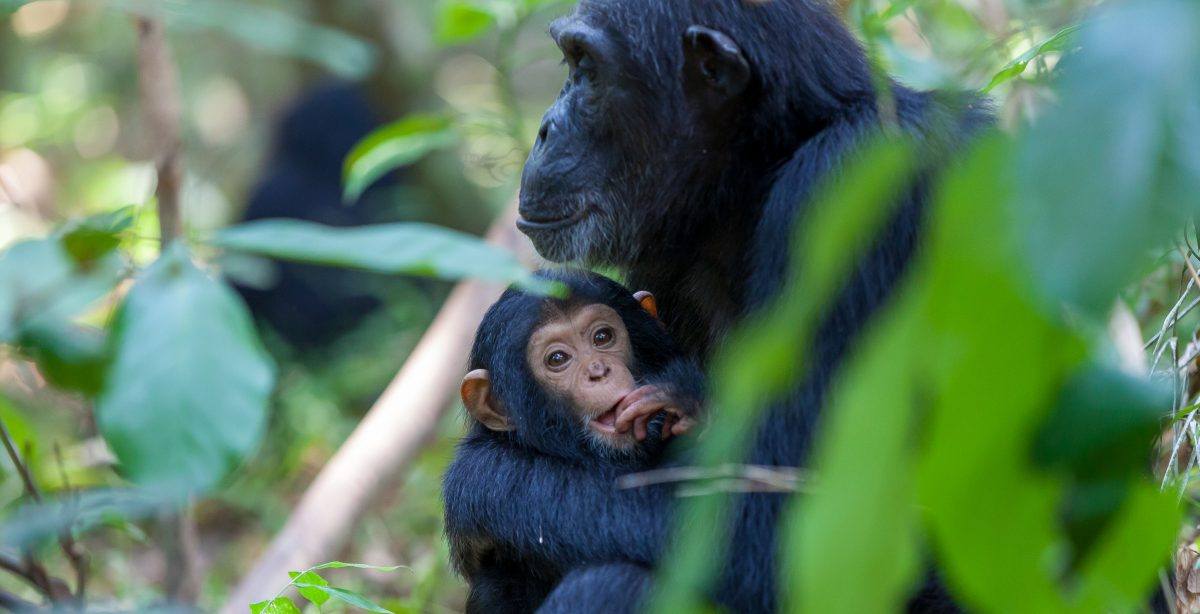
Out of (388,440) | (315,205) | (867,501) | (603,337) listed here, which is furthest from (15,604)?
(315,205)

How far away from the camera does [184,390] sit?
1.15 m

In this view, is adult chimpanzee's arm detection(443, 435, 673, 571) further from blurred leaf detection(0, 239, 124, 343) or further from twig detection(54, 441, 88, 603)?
blurred leaf detection(0, 239, 124, 343)

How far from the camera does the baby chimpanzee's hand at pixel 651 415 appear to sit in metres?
3.20

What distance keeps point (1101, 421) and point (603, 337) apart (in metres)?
2.68

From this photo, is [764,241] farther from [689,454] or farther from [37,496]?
[37,496]

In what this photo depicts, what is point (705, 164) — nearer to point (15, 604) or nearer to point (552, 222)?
point (552, 222)

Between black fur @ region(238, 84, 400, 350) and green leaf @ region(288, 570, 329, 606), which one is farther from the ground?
black fur @ region(238, 84, 400, 350)

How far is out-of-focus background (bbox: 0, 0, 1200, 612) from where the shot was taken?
7.67ft

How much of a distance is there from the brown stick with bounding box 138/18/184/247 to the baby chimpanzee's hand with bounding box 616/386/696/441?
124cm

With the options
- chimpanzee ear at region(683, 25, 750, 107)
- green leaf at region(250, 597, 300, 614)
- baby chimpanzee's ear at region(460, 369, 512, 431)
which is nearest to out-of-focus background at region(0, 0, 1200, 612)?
green leaf at region(250, 597, 300, 614)

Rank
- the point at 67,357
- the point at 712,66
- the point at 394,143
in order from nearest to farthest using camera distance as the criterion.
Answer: the point at 67,357
the point at 712,66
the point at 394,143

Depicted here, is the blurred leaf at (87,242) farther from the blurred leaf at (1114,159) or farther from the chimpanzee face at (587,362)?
the chimpanzee face at (587,362)

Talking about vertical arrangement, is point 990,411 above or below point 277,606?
above

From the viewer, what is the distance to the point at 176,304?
3.99 feet
